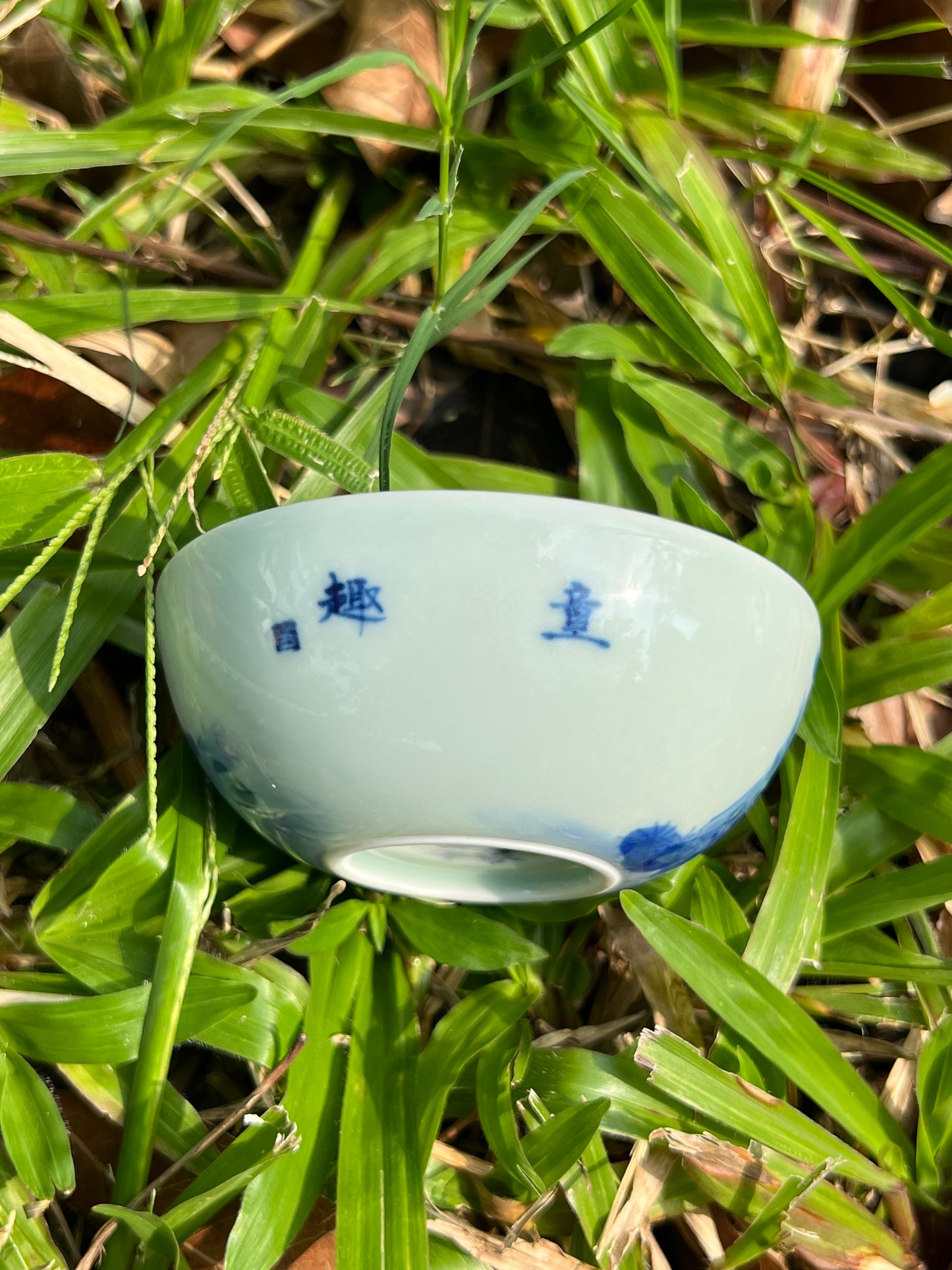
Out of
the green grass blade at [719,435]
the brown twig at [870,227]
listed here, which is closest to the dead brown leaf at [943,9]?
the brown twig at [870,227]

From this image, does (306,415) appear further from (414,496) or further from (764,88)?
(764,88)

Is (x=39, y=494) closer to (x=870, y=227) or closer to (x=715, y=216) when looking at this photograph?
(x=715, y=216)

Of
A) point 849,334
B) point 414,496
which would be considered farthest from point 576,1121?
point 849,334

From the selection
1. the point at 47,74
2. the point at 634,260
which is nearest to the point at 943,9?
the point at 634,260

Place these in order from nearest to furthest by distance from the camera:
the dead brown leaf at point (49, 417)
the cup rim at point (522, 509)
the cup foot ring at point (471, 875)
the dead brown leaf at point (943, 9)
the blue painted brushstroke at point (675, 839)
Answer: the cup rim at point (522, 509) → the blue painted brushstroke at point (675, 839) → the cup foot ring at point (471, 875) → the dead brown leaf at point (49, 417) → the dead brown leaf at point (943, 9)

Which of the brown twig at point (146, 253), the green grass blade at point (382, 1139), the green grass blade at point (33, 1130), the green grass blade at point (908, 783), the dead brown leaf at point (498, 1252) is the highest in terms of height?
the brown twig at point (146, 253)

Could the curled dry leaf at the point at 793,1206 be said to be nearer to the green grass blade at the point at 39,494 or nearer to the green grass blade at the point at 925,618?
the green grass blade at the point at 925,618
